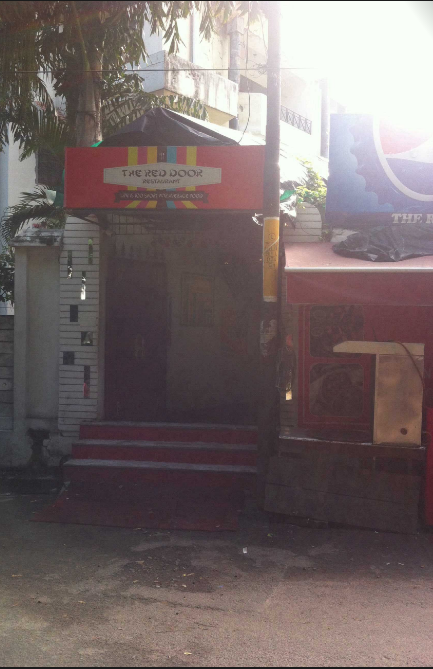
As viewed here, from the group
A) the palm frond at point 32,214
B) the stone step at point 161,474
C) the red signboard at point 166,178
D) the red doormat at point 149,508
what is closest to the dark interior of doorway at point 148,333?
the stone step at point 161,474

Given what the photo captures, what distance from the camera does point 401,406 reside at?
20.4 feet

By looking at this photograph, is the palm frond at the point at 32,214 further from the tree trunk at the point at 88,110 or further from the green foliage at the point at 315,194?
the green foliage at the point at 315,194

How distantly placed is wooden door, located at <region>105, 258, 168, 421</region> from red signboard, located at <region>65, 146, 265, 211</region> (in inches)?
70.1

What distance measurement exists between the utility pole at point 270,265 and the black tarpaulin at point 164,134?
574mm

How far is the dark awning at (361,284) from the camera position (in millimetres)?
6031

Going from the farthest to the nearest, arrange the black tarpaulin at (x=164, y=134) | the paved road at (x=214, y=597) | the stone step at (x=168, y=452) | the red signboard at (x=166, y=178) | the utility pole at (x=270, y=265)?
the stone step at (x=168, y=452)
the black tarpaulin at (x=164, y=134)
the red signboard at (x=166, y=178)
the utility pole at (x=270, y=265)
the paved road at (x=214, y=597)

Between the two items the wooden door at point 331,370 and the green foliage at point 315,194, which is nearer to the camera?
the wooden door at point 331,370

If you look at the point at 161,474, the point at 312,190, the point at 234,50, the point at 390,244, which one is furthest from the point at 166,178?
the point at 234,50

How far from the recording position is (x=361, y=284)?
20.1 ft

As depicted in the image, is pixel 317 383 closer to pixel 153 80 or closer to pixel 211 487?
pixel 211 487

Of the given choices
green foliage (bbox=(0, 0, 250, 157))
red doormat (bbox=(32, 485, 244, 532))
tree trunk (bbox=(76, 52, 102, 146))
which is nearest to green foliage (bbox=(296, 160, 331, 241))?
green foliage (bbox=(0, 0, 250, 157))

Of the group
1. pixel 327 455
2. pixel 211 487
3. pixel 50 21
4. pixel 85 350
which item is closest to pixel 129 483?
pixel 211 487

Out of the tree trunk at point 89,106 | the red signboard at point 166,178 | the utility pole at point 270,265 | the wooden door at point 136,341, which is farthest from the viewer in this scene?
the wooden door at point 136,341

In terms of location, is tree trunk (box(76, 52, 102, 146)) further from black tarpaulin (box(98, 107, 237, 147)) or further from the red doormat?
the red doormat
